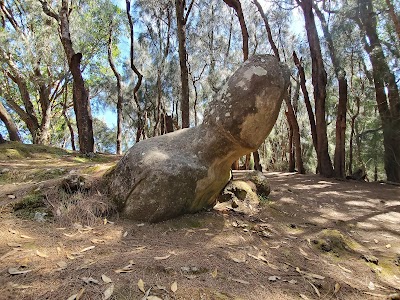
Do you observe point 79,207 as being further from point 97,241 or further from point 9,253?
point 9,253

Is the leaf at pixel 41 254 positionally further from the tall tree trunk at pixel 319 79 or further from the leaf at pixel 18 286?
the tall tree trunk at pixel 319 79

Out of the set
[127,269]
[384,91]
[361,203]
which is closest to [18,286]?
[127,269]

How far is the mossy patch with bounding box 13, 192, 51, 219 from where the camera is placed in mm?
3188

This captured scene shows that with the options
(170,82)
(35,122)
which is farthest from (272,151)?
(35,122)

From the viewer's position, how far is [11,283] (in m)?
1.89

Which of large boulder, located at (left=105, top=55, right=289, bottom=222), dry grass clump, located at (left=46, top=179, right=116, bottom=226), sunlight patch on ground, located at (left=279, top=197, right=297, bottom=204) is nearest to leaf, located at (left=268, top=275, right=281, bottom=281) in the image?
large boulder, located at (left=105, top=55, right=289, bottom=222)

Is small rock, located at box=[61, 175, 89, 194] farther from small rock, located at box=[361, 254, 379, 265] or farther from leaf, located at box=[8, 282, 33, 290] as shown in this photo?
small rock, located at box=[361, 254, 379, 265]

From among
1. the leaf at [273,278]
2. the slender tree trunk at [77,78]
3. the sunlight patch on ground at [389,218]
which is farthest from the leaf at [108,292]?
the slender tree trunk at [77,78]

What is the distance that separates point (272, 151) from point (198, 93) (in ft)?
25.0

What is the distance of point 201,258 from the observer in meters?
2.63

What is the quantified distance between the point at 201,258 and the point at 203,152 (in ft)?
4.84

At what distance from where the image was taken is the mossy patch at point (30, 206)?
3.19 meters

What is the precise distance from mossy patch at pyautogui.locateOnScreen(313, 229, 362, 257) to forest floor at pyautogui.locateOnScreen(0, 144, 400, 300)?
0.04 ft

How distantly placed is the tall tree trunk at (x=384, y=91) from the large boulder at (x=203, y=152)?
569 cm
